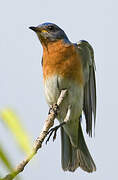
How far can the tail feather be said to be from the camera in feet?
25.5

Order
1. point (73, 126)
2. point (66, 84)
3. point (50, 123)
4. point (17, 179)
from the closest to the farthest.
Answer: point (17, 179) < point (50, 123) < point (66, 84) < point (73, 126)

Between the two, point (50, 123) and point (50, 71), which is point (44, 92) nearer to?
point (50, 71)

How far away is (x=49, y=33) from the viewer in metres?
7.76

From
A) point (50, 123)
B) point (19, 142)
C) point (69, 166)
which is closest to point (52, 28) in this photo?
point (69, 166)

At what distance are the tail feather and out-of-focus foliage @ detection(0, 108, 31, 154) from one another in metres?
6.78

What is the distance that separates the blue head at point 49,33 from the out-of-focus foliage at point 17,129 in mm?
6466

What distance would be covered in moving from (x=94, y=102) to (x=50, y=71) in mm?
1482

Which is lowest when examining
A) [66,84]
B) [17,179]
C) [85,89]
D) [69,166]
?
[69,166]

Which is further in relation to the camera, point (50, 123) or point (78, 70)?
point (78, 70)

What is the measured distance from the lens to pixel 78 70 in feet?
24.0

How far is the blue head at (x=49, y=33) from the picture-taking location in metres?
7.61

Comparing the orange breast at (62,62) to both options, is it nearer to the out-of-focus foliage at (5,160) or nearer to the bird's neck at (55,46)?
the bird's neck at (55,46)

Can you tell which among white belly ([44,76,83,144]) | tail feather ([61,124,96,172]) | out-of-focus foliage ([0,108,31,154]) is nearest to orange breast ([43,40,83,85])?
white belly ([44,76,83,144])

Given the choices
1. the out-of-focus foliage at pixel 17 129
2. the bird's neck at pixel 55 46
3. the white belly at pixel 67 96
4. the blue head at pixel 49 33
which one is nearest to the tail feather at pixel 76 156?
the white belly at pixel 67 96
